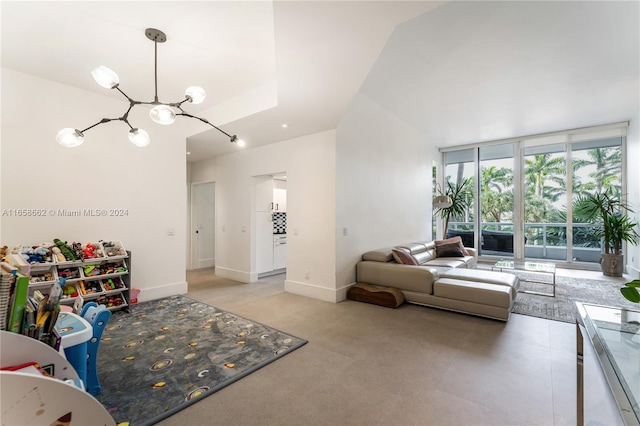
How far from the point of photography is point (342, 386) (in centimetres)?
215

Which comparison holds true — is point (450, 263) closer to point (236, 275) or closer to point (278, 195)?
point (278, 195)

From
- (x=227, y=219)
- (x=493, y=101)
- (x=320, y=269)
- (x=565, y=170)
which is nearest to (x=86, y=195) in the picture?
(x=227, y=219)

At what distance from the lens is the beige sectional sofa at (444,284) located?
3449 millimetres

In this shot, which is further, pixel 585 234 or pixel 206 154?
pixel 585 234

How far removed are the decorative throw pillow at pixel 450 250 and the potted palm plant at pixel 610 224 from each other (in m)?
3.02

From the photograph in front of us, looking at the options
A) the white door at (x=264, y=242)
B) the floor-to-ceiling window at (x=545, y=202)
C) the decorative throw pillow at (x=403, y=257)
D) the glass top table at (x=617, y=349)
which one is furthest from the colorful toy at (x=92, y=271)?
the floor-to-ceiling window at (x=545, y=202)

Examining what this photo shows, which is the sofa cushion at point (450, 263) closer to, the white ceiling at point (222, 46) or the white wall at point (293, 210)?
the white wall at point (293, 210)

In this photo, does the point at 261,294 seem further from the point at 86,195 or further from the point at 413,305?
the point at 86,195

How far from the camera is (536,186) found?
278 inches

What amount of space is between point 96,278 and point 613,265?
360 inches

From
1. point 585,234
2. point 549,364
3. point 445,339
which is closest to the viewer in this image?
point 549,364

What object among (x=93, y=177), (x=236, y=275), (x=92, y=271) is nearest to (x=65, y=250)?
(x=92, y=271)

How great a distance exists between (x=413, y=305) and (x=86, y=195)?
4789mm

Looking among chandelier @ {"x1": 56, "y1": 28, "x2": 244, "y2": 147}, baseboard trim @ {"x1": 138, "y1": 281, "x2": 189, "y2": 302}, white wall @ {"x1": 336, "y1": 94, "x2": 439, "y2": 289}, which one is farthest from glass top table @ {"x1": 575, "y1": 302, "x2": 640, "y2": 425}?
baseboard trim @ {"x1": 138, "y1": 281, "x2": 189, "y2": 302}
